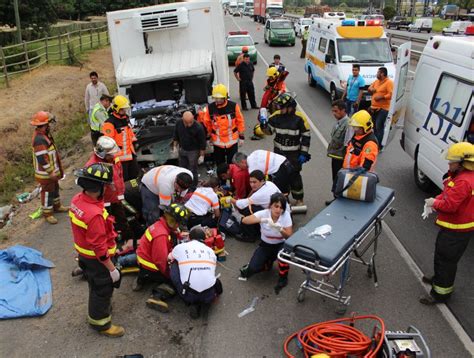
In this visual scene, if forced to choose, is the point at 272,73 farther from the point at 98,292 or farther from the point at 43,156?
the point at 98,292

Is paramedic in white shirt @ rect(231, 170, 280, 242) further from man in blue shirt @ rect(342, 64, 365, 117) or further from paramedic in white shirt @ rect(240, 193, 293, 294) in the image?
man in blue shirt @ rect(342, 64, 365, 117)

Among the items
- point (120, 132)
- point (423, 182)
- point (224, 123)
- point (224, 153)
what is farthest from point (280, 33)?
point (120, 132)

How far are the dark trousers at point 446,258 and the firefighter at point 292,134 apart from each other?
2.60 m

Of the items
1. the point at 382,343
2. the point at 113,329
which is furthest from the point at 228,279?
the point at 382,343

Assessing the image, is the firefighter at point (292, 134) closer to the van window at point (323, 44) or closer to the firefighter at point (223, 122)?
the firefighter at point (223, 122)

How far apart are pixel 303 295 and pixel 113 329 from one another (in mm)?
2148

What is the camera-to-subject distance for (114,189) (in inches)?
221

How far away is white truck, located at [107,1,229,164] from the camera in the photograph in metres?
8.39

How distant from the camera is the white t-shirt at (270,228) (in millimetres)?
5000

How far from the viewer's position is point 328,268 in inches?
156

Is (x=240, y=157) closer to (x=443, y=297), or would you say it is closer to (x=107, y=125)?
(x=107, y=125)

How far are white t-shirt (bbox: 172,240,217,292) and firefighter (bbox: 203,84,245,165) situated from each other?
329cm

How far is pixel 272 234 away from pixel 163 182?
5.28ft

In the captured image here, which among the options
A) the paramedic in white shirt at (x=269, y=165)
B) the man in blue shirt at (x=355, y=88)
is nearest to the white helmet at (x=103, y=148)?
the paramedic in white shirt at (x=269, y=165)
